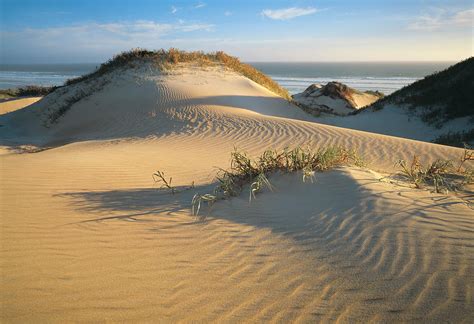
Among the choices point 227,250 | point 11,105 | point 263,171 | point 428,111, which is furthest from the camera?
point 11,105

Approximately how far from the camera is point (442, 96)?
1395 cm

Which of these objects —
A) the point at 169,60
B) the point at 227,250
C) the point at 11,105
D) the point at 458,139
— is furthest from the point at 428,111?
the point at 11,105

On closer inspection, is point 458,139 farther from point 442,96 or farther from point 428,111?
point 442,96

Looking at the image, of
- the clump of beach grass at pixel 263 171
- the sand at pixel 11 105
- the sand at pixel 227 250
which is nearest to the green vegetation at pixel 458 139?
the clump of beach grass at pixel 263 171

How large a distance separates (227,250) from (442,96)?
1488 centimetres

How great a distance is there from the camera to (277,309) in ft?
6.72

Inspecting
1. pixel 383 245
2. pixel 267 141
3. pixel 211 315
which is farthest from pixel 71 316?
pixel 267 141

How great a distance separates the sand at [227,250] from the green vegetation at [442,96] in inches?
446

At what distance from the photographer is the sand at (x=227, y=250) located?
2.04 m

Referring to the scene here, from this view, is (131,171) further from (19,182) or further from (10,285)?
(10,285)

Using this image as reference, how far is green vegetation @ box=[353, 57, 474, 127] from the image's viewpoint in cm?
1280

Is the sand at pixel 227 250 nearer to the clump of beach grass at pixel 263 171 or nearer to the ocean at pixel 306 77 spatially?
the clump of beach grass at pixel 263 171

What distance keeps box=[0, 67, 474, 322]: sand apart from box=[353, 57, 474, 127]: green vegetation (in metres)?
11.3

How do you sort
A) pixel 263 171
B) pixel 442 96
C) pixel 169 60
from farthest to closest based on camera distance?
pixel 169 60 → pixel 442 96 → pixel 263 171
